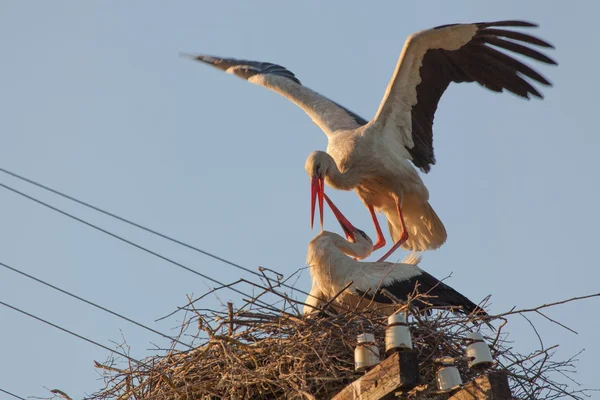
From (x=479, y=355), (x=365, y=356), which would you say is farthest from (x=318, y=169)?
(x=479, y=355)

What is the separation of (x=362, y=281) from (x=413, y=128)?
2512 mm

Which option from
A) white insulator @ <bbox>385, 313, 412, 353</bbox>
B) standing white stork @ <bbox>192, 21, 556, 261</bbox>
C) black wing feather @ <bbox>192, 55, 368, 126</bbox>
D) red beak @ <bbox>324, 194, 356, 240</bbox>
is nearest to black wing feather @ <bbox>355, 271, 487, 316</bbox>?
Answer: red beak @ <bbox>324, 194, 356, 240</bbox>

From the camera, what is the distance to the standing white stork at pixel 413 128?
25.7ft

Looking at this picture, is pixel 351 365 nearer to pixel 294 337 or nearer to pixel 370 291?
pixel 294 337

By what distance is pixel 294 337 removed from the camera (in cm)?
490

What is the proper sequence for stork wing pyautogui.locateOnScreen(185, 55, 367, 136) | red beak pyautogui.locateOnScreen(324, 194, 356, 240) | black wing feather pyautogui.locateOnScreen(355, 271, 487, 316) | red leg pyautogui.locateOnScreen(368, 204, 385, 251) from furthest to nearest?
stork wing pyautogui.locateOnScreen(185, 55, 367, 136) < red leg pyautogui.locateOnScreen(368, 204, 385, 251) < red beak pyautogui.locateOnScreen(324, 194, 356, 240) < black wing feather pyautogui.locateOnScreen(355, 271, 487, 316)

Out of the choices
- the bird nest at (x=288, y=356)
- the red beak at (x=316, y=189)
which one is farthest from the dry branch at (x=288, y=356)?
the red beak at (x=316, y=189)

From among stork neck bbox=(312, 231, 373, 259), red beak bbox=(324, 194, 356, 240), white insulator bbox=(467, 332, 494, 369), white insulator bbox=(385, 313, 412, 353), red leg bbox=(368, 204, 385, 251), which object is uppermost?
red leg bbox=(368, 204, 385, 251)

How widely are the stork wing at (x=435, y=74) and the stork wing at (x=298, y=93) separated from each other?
2.06ft

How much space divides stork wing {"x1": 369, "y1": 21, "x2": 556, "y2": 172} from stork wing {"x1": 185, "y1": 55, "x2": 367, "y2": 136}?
24.7 inches

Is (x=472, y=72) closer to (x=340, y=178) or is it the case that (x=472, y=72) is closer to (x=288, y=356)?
(x=340, y=178)

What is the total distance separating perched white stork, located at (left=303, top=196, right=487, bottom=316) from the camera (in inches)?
233

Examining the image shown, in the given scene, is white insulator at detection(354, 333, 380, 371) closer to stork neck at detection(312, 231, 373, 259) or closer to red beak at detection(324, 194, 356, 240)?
stork neck at detection(312, 231, 373, 259)

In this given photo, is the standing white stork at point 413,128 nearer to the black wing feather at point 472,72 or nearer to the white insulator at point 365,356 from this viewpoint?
the black wing feather at point 472,72
